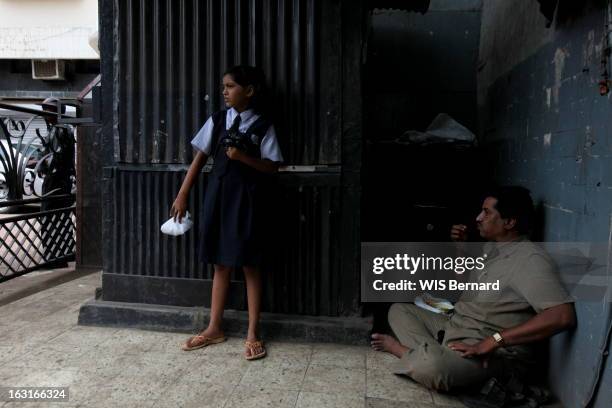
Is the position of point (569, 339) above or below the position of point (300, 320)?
above

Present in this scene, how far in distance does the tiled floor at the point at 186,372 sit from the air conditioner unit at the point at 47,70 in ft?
38.5

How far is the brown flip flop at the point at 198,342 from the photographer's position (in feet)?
10.7

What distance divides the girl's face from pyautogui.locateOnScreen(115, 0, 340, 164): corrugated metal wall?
323mm

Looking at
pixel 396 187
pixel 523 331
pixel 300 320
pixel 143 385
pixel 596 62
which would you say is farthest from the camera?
pixel 396 187

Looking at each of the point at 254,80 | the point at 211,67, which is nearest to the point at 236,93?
the point at 254,80

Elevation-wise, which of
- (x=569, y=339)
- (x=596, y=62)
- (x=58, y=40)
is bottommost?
(x=569, y=339)

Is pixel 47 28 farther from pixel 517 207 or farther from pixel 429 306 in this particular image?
pixel 517 207

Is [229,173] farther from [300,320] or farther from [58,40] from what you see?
[58,40]

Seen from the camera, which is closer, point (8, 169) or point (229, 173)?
point (229, 173)

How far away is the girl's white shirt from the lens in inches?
127

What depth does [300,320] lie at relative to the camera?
349cm

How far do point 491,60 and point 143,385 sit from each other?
15.1 ft

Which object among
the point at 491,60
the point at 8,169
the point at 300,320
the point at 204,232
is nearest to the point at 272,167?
the point at 204,232

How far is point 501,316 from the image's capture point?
2729mm
